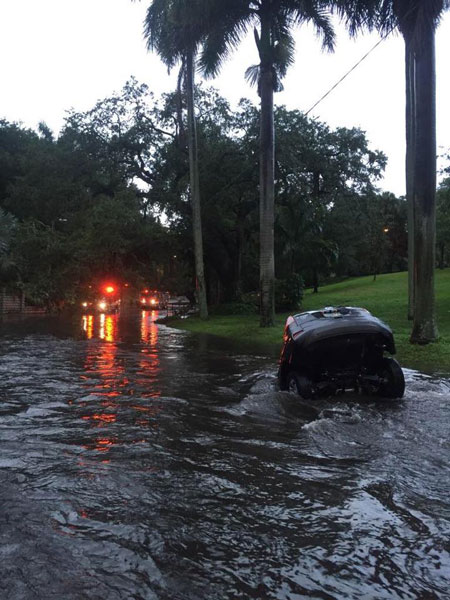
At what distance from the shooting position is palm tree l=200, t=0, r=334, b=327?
19.9 metres

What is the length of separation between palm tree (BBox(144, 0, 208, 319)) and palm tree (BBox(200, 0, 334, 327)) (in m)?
0.72

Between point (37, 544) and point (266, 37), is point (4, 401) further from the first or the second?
point (266, 37)

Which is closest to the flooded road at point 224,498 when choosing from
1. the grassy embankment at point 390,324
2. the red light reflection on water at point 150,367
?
the red light reflection on water at point 150,367

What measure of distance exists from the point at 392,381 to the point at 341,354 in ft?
2.86

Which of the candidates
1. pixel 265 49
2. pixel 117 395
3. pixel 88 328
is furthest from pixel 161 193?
pixel 117 395

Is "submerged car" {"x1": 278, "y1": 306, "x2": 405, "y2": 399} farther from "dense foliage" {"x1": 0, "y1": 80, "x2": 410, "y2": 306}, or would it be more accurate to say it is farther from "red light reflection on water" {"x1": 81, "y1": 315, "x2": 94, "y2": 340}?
"dense foliage" {"x1": 0, "y1": 80, "x2": 410, "y2": 306}

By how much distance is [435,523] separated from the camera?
3.40 metres

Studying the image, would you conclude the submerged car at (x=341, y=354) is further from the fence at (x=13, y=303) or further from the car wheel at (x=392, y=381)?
the fence at (x=13, y=303)

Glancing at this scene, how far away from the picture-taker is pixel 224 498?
152 inches

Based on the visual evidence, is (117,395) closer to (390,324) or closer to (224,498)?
(224,498)

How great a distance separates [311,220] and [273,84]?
12793 mm

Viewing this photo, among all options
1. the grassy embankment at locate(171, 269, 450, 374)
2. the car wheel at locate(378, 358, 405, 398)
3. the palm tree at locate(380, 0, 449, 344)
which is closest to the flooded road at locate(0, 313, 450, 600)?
the car wheel at locate(378, 358, 405, 398)

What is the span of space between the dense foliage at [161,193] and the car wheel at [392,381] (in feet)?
64.0

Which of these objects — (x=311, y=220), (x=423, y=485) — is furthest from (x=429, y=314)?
(x=311, y=220)
